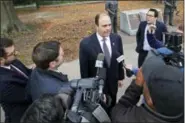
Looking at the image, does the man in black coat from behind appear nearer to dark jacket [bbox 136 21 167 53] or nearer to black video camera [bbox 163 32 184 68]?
black video camera [bbox 163 32 184 68]

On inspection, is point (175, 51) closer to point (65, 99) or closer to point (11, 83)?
point (65, 99)

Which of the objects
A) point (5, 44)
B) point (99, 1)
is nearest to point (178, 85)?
point (5, 44)

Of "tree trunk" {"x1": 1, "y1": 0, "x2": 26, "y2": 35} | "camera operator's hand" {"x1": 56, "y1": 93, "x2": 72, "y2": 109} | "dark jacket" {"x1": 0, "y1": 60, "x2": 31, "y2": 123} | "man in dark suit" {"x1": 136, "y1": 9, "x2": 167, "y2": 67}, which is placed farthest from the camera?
"tree trunk" {"x1": 1, "y1": 0, "x2": 26, "y2": 35}

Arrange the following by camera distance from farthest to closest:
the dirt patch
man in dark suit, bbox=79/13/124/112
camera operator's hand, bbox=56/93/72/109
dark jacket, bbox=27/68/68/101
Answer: the dirt patch, man in dark suit, bbox=79/13/124/112, dark jacket, bbox=27/68/68/101, camera operator's hand, bbox=56/93/72/109

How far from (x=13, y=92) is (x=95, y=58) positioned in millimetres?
1259

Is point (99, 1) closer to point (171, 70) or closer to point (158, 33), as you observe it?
point (158, 33)

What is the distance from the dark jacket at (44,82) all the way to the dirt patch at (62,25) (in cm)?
515

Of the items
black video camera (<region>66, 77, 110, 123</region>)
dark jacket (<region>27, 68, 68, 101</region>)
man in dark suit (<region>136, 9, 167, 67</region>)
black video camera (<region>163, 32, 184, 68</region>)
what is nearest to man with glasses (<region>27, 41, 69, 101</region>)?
dark jacket (<region>27, 68, 68, 101</region>)

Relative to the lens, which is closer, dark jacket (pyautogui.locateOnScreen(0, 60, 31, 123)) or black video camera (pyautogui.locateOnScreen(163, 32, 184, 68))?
black video camera (pyautogui.locateOnScreen(163, 32, 184, 68))

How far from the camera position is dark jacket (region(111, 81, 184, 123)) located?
2.16 meters

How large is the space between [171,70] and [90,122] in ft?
1.93

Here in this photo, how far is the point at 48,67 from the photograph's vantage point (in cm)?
293

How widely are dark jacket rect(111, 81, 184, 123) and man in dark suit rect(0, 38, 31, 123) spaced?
1188 millimetres

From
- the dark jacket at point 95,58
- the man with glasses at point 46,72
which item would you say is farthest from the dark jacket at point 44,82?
the dark jacket at point 95,58
